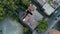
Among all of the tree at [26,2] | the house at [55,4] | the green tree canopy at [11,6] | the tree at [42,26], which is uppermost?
the house at [55,4]

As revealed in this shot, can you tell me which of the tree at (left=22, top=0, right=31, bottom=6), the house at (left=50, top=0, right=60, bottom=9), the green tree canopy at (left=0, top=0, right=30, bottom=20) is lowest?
the green tree canopy at (left=0, top=0, right=30, bottom=20)

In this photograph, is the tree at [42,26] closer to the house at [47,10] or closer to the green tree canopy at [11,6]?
the house at [47,10]

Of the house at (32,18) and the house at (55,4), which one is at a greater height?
the house at (55,4)

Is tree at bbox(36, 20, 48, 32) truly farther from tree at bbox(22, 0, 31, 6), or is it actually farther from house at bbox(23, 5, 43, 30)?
tree at bbox(22, 0, 31, 6)

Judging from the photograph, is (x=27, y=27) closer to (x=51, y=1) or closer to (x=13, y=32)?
(x=13, y=32)

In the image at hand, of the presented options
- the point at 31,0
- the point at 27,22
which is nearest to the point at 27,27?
the point at 27,22

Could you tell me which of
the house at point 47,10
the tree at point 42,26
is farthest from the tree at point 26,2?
the tree at point 42,26

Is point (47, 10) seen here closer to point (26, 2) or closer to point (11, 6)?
point (26, 2)

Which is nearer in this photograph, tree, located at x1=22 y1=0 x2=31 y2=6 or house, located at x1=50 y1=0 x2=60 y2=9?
tree, located at x1=22 y1=0 x2=31 y2=6

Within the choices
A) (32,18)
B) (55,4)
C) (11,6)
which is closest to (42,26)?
(32,18)

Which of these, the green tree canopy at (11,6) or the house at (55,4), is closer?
the green tree canopy at (11,6)

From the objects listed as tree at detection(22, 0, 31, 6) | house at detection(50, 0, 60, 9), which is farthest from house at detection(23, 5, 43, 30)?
house at detection(50, 0, 60, 9)
